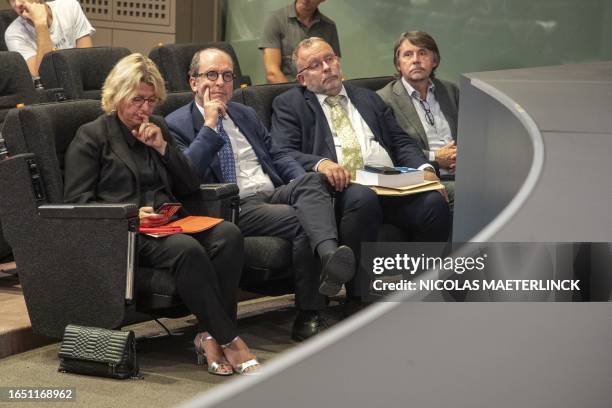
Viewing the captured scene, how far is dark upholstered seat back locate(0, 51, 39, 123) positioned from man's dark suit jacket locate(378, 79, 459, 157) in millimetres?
1637

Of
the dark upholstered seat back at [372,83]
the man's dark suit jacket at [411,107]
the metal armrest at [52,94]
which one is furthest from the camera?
the dark upholstered seat back at [372,83]

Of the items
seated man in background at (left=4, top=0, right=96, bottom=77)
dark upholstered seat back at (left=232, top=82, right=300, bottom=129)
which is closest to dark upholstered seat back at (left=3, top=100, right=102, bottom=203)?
dark upholstered seat back at (left=232, top=82, right=300, bottom=129)

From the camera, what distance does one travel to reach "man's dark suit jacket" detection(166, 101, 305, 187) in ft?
12.5

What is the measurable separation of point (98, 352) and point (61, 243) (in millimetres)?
408

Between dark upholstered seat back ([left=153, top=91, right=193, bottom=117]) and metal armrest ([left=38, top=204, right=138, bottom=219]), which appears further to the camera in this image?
dark upholstered seat back ([left=153, top=91, right=193, bottom=117])

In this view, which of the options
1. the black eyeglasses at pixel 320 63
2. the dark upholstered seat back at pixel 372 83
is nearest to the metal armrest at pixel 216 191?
the black eyeglasses at pixel 320 63

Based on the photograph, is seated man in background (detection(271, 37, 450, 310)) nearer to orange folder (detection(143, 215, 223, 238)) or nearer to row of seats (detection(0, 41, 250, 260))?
orange folder (detection(143, 215, 223, 238))

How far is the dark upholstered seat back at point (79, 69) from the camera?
489 centimetres

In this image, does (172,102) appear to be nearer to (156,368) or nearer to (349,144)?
(349,144)

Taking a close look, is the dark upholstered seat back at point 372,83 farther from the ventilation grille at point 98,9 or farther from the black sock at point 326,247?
the ventilation grille at point 98,9

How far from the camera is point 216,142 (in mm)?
3822

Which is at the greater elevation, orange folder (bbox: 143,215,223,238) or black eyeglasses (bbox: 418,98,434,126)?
black eyeglasses (bbox: 418,98,434,126)

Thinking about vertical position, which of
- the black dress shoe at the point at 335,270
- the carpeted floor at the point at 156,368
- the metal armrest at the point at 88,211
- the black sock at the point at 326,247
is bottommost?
the carpeted floor at the point at 156,368

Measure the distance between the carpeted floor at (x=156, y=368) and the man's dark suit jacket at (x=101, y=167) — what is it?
57 cm
